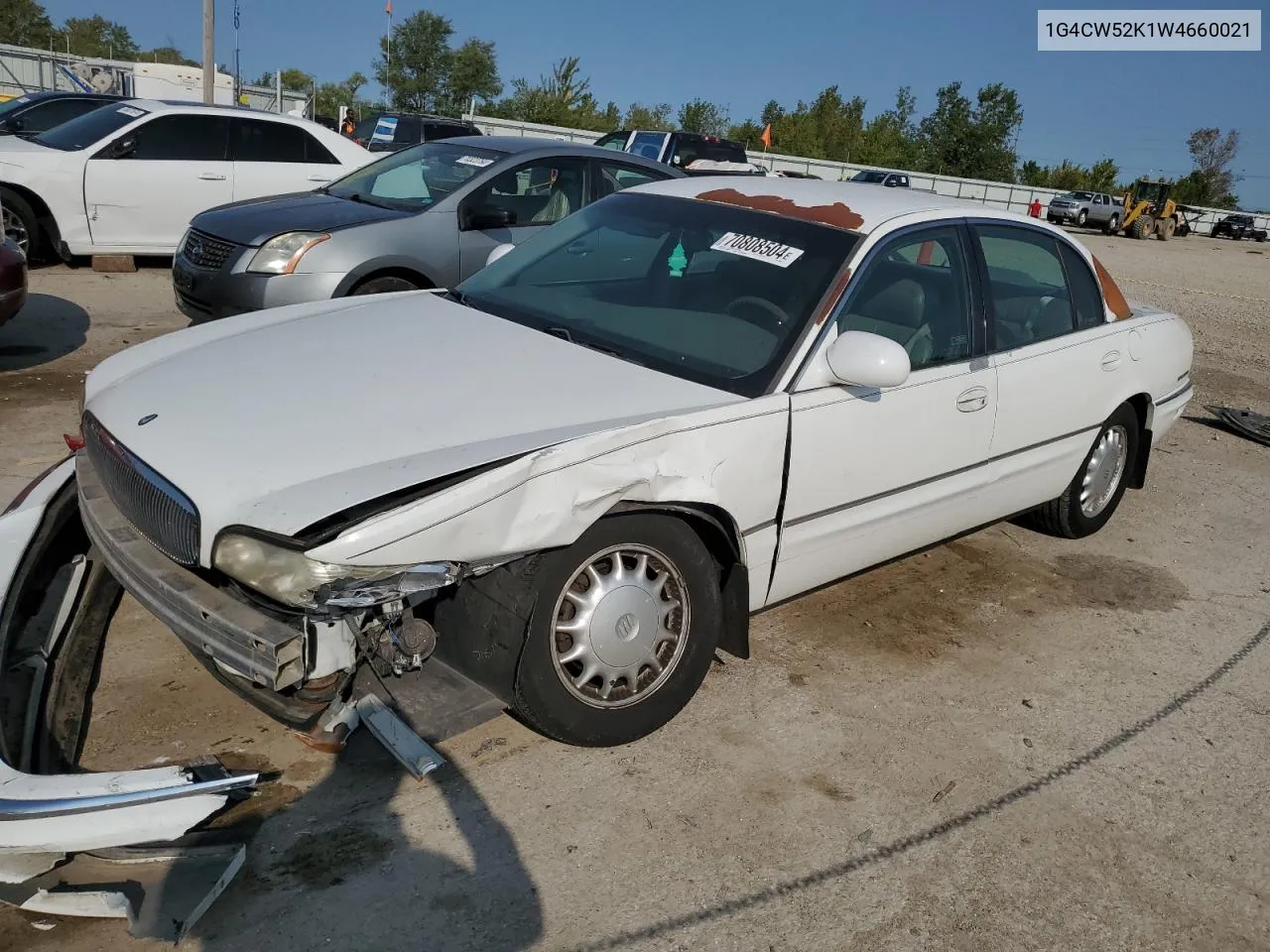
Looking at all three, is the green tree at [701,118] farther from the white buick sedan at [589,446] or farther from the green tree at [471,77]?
the white buick sedan at [589,446]

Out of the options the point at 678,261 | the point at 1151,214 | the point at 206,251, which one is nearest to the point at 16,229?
the point at 206,251

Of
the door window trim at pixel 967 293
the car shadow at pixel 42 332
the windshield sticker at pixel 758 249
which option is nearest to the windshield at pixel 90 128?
the car shadow at pixel 42 332

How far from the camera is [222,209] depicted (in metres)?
7.29

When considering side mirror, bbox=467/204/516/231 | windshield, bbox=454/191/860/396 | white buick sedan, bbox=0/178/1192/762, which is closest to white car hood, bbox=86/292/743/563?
white buick sedan, bbox=0/178/1192/762

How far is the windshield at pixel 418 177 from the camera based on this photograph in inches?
286

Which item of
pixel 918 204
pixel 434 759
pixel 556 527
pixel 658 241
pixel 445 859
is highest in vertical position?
pixel 918 204

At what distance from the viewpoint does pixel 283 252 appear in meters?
6.54

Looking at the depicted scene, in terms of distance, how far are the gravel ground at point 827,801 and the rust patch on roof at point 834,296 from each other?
1296 mm

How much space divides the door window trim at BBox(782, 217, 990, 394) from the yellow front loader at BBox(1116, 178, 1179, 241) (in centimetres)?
4112

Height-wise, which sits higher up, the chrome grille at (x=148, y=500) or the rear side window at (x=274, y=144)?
the rear side window at (x=274, y=144)

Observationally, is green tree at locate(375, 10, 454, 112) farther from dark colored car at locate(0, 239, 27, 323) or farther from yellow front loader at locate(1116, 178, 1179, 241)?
dark colored car at locate(0, 239, 27, 323)

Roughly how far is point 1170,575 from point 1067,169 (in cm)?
7036

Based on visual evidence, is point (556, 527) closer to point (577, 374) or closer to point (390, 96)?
point (577, 374)

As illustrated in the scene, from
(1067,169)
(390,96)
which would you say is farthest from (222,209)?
(1067,169)
